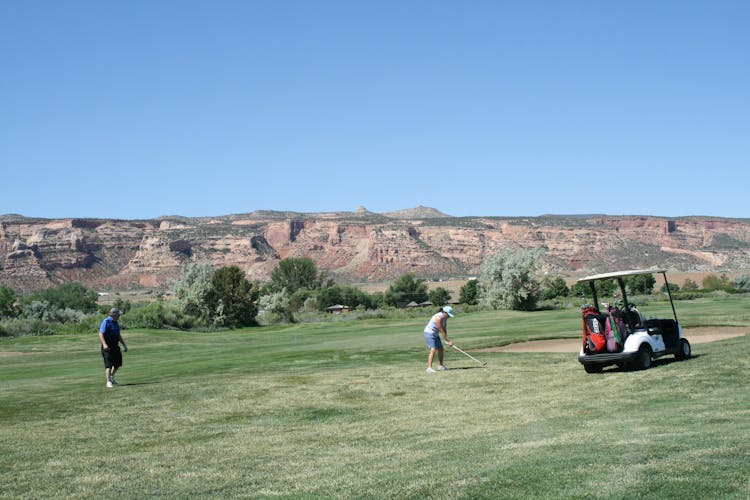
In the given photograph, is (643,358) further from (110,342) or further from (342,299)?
(342,299)

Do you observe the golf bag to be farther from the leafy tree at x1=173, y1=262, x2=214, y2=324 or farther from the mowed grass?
the leafy tree at x1=173, y1=262, x2=214, y2=324

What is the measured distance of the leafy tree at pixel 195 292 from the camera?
266 ft

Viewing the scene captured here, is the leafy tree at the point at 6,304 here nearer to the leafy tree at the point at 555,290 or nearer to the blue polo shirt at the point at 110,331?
the leafy tree at the point at 555,290

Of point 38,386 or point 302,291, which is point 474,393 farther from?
point 302,291

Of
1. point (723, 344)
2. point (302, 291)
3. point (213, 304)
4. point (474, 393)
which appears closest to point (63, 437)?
point (474, 393)

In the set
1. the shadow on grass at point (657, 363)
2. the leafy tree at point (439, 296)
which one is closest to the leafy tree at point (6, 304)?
the leafy tree at point (439, 296)

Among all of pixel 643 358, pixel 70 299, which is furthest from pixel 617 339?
pixel 70 299

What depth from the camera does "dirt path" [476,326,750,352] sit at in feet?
105

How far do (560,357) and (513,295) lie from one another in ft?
185

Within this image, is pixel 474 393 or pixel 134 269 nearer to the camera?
pixel 474 393

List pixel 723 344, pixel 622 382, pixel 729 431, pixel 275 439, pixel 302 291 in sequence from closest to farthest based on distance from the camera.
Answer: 1. pixel 729 431
2. pixel 275 439
3. pixel 622 382
4. pixel 723 344
5. pixel 302 291

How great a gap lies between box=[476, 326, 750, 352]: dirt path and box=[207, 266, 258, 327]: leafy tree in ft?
167

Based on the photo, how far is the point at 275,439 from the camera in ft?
48.6

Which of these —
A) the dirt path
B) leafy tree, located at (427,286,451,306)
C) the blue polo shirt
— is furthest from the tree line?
the blue polo shirt
